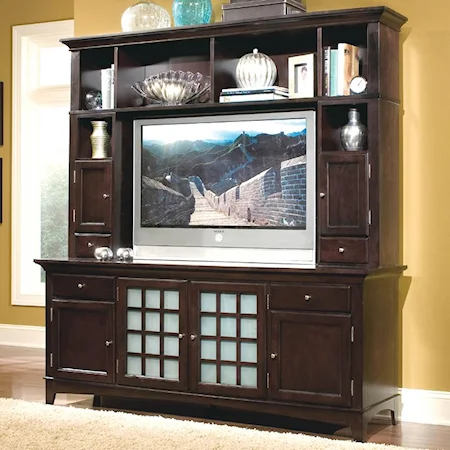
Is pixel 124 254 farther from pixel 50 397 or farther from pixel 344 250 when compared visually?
pixel 344 250

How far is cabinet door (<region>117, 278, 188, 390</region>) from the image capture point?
4.64 metres

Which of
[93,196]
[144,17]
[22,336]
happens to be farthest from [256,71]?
[22,336]

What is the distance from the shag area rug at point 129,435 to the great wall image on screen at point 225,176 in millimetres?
1091

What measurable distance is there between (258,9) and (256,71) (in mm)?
310

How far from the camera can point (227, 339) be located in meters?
4.52

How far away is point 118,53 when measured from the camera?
5090mm

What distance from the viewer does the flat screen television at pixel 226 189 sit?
15.3 ft

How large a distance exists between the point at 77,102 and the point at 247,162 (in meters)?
1.08

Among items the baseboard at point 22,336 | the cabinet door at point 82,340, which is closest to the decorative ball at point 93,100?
the cabinet door at point 82,340

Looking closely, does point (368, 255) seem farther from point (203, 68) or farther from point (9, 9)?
point (9, 9)

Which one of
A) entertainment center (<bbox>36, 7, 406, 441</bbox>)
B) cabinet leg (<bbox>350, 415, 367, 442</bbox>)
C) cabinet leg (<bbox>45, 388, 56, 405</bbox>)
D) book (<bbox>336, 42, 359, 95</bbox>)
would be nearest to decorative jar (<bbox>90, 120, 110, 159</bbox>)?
entertainment center (<bbox>36, 7, 406, 441</bbox>)

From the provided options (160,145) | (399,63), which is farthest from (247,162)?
(399,63)

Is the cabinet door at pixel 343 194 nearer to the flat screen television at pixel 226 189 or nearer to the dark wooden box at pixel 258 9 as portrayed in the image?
the flat screen television at pixel 226 189

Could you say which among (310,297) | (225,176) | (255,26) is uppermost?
(255,26)
